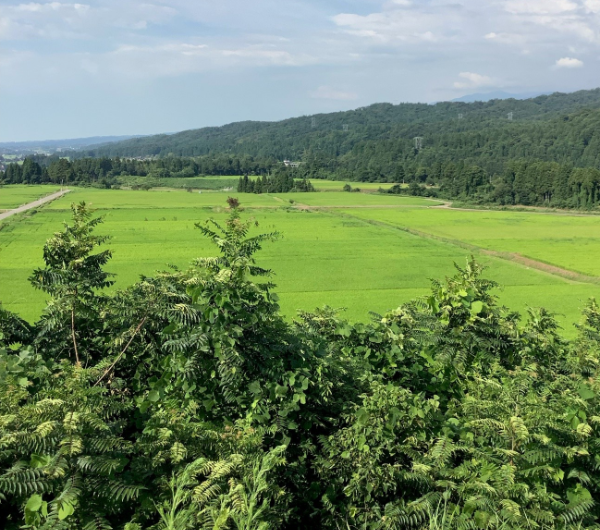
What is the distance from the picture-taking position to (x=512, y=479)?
387cm

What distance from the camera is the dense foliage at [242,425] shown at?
3.16 m

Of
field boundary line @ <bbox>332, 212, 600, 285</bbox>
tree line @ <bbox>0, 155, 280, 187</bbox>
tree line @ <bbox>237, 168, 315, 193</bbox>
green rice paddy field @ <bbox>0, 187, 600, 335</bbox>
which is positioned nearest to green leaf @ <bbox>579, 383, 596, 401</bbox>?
green rice paddy field @ <bbox>0, 187, 600, 335</bbox>

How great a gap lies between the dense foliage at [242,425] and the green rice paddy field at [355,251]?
478 centimetres

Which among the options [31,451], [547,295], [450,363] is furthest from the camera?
[547,295]

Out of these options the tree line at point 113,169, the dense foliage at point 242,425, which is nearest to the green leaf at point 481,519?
the dense foliage at point 242,425

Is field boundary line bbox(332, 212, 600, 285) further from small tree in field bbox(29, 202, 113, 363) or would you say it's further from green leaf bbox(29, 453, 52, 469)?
green leaf bbox(29, 453, 52, 469)

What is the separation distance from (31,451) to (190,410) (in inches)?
62.6

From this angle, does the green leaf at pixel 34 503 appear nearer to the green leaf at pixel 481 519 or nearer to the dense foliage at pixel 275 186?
the green leaf at pixel 481 519

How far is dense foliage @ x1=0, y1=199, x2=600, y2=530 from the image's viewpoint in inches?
124

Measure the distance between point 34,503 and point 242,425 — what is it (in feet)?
5.69

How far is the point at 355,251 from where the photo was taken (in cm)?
3669

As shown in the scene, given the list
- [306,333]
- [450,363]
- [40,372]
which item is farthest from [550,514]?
[40,372]

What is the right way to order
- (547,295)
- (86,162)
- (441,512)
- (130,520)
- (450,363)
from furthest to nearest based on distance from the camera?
(86,162) < (547,295) < (450,363) < (441,512) < (130,520)

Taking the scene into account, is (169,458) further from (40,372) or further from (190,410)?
(40,372)
